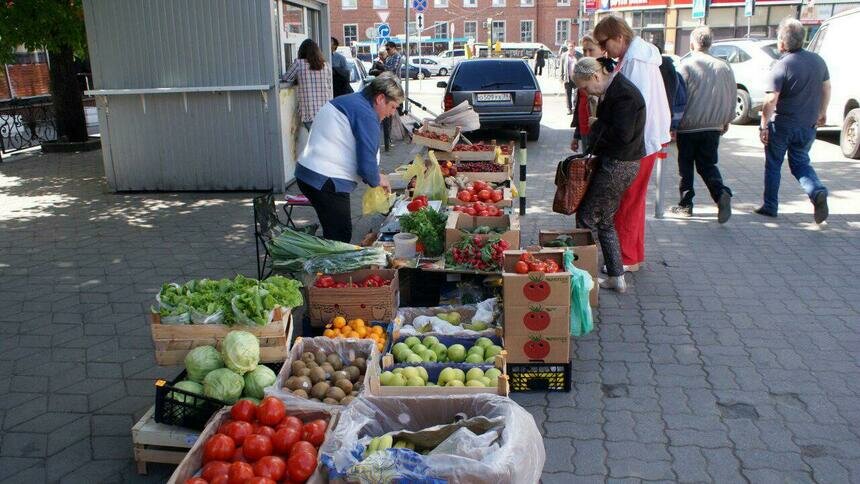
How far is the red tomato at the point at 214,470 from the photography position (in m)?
2.84

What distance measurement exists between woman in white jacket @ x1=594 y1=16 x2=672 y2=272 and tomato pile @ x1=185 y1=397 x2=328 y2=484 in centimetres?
374

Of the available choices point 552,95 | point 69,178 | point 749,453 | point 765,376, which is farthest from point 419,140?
point 552,95

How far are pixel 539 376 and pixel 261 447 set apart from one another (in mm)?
1989

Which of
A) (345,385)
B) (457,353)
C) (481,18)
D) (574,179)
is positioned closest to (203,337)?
(345,385)

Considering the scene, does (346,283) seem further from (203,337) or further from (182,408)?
(182,408)

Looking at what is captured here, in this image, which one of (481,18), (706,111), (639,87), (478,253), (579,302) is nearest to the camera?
(579,302)

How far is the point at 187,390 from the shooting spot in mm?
3564

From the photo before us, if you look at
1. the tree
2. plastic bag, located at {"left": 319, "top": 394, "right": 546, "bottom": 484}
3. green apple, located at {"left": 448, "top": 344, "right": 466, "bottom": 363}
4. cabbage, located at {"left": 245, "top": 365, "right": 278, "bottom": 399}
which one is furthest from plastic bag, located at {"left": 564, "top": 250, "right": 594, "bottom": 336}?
the tree

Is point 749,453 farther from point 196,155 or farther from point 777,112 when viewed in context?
point 196,155

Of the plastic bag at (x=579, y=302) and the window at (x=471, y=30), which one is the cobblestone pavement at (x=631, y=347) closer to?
the plastic bag at (x=579, y=302)

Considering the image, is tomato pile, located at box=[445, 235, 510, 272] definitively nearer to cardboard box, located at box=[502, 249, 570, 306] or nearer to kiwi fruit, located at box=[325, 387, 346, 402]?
cardboard box, located at box=[502, 249, 570, 306]

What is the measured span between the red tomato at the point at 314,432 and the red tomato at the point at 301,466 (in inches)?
6.8

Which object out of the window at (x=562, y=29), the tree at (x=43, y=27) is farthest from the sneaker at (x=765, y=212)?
the window at (x=562, y=29)

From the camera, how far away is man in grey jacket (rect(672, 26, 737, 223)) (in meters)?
7.43
